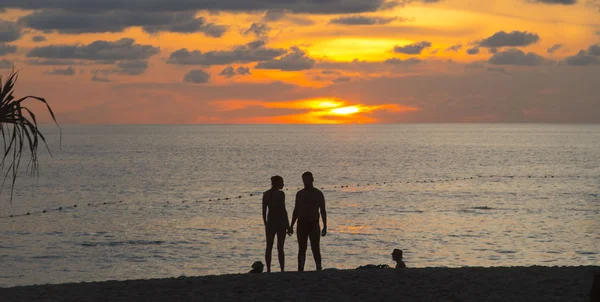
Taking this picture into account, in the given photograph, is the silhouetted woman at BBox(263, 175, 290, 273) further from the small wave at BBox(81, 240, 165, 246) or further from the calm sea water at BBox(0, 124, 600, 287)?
the small wave at BBox(81, 240, 165, 246)

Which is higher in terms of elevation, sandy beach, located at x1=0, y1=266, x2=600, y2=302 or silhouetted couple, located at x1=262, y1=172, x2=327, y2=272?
silhouetted couple, located at x1=262, y1=172, x2=327, y2=272

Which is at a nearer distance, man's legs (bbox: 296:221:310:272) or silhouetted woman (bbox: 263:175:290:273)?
Result: man's legs (bbox: 296:221:310:272)

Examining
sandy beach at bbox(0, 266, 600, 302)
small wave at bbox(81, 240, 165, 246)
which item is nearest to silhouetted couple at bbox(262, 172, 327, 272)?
sandy beach at bbox(0, 266, 600, 302)

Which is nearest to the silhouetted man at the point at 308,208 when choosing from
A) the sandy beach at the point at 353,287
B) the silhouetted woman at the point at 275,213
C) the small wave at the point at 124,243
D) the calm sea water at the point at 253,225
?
the silhouetted woman at the point at 275,213

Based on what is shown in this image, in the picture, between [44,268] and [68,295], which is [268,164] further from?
[68,295]

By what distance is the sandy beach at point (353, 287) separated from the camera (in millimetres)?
11180

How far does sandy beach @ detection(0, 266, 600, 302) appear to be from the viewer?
11180 mm

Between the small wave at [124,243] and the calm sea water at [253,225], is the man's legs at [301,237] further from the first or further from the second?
the small wave at [124,243]

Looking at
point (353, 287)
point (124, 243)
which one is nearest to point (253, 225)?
point (124, 243)

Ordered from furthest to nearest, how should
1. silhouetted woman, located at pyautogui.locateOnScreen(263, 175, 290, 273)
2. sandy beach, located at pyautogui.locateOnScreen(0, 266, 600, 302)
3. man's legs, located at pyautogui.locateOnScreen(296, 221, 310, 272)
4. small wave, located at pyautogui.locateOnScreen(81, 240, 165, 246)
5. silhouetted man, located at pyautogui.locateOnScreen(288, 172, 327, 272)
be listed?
small wave, located at pyautogui.locateOnScreen(81, 240, 165, 246), silhouetted woman, located at pyautogui.locateOnScreen(263, 175, 290, 273), man's legs, located at pyautogui.locateOnScreen(296, 221, 310, 272), silhouetted man, located at pyautogui.locateOnScreen(288, 172, 327, 272), sandy beach, located at pyautogui.locateOnScreen(0, 266, 600, 302)

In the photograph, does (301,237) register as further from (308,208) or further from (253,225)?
(253,225)

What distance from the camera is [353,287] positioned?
11758 mm

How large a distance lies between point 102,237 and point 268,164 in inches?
2830

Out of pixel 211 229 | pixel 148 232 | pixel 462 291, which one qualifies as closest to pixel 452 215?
pixel 211 229
